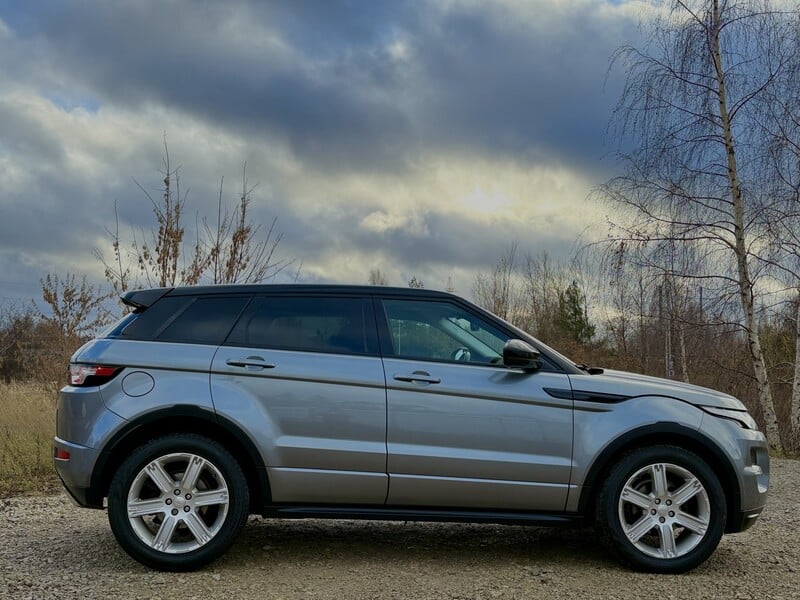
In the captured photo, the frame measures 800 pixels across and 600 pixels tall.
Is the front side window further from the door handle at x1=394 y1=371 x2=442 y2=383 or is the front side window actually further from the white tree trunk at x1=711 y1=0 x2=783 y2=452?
the white tree trunk at x1=711 y1=0 x2=783 y2=452

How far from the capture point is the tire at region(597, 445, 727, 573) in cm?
465

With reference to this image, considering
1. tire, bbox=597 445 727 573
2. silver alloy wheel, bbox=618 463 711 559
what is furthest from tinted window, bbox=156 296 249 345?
silver alloy wheel, bbox=618 463 711 559

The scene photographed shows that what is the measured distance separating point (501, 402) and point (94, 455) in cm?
251

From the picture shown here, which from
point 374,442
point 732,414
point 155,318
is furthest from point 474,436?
point 155,318

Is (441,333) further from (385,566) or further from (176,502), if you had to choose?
(176,502)

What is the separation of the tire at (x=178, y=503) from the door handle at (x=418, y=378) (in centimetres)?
114

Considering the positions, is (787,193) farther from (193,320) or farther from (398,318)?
(193,320)

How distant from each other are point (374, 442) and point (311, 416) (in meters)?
0.42

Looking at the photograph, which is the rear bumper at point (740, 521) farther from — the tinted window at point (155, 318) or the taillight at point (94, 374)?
the taillight at point (94, 374)

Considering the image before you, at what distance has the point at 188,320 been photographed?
4867mm

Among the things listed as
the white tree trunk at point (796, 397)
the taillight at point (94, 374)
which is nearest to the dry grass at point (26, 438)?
the taillight at point (94, 374)

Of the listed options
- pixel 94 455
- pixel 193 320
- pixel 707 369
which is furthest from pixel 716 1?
pixel 94 455

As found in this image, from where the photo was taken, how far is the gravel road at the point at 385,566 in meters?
4.35

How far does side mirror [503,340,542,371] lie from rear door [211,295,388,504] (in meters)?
0.79
